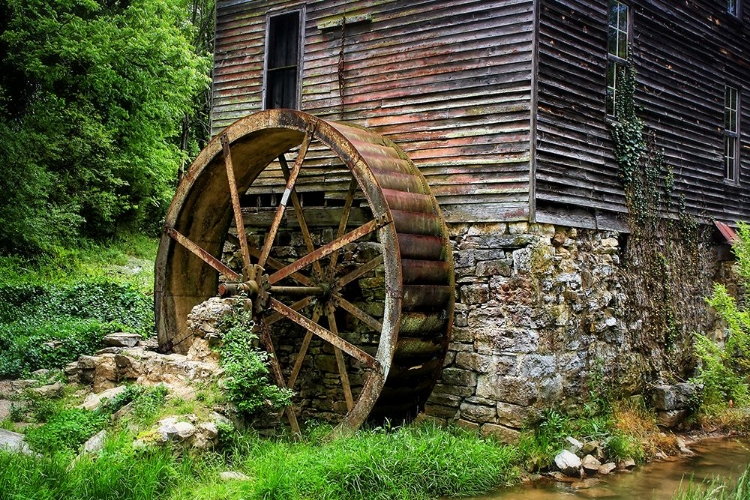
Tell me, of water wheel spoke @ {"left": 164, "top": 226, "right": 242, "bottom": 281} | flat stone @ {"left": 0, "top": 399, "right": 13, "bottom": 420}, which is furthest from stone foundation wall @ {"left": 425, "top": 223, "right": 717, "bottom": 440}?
flat stone @ {"left": 0, "top": 399, "right": 13, "bottom": 420}

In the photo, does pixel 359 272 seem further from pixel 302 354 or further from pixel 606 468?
pixel 606 468

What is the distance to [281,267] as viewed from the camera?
9.54 metres

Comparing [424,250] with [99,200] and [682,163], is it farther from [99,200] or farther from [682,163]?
[99,200]

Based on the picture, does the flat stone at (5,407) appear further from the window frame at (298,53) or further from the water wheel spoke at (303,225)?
the window frame at (298,53)

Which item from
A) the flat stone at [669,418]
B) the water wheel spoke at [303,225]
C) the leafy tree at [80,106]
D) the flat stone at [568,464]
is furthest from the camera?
the leafy tree at [80,106]

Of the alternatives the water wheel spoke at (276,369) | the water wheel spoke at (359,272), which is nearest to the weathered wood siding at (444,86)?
the water wheel spoke at (359,272)

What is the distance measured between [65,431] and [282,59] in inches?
215

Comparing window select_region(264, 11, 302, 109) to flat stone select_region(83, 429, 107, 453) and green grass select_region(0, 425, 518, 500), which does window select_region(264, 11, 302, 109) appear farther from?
flat stone select_region(83, 429, 107, 453)

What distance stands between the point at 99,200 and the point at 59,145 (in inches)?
60.6

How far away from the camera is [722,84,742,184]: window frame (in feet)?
38.5

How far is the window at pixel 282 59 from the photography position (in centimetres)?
1011

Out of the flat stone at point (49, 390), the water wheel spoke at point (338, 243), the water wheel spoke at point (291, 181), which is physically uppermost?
the water wheel spoke at point (291, 181)

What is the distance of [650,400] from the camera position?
931 centimetres

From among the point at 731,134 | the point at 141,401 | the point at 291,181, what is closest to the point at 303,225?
the point at 291,181
